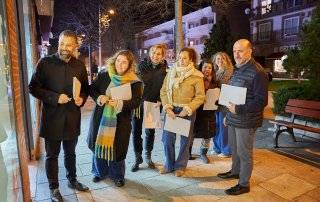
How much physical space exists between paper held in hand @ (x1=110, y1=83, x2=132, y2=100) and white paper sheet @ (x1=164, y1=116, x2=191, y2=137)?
776mm

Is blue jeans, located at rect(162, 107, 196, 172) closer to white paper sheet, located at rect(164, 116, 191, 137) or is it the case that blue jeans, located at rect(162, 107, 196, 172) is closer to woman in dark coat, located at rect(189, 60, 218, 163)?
white paper sheet, located at rect(164, 116, 191, 137)

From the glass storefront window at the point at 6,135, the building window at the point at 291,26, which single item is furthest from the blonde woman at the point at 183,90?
the building window at the point at 291,26

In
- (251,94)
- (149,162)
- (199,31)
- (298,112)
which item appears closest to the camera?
(251,94)

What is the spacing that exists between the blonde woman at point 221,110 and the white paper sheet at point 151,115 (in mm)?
1290

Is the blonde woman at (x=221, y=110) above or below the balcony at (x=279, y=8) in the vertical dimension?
below

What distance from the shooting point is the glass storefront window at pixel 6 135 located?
2.51 meters

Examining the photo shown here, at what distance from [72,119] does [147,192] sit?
1.44 meters

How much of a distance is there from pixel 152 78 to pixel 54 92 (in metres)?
1.66

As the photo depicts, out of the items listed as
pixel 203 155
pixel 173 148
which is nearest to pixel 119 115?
pixel 173 148

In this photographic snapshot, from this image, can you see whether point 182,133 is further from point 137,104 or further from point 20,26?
point 20,26

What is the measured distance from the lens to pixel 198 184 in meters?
4.56

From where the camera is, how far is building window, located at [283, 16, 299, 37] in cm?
3226

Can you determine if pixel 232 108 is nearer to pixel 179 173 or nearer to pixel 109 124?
pixel 179 173

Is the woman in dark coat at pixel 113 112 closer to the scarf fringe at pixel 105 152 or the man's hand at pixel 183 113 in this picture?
the scarf fringe at pixel 105 152
